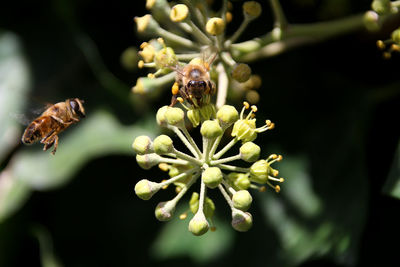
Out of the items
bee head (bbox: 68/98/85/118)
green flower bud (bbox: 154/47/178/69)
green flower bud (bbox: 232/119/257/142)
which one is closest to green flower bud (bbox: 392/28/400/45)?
green flower bud (bbox: 232/119/257/142)

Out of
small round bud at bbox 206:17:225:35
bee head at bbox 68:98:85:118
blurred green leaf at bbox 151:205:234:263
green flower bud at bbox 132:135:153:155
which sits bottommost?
blurred green leaf at bbox 151:205:234:263

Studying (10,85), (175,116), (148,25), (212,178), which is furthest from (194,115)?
(10,85)

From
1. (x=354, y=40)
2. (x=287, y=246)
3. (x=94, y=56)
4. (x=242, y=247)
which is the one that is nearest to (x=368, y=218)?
(x=287, y=246)

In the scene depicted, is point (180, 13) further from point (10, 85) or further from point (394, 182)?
point (10, 85)

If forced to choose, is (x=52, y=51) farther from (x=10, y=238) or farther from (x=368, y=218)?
(x=368, y=218)

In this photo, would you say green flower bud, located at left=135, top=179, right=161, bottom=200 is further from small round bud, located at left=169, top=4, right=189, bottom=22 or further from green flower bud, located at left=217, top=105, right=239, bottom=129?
small round bud, located at left=169, top=4, right=189, bottom=22

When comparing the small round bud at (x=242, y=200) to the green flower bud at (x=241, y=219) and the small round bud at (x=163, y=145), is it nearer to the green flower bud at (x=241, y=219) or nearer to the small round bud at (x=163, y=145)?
the green flower bud at (x=241, y=219)

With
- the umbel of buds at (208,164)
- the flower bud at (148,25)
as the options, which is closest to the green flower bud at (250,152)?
the umbel of buds at (208,164)
